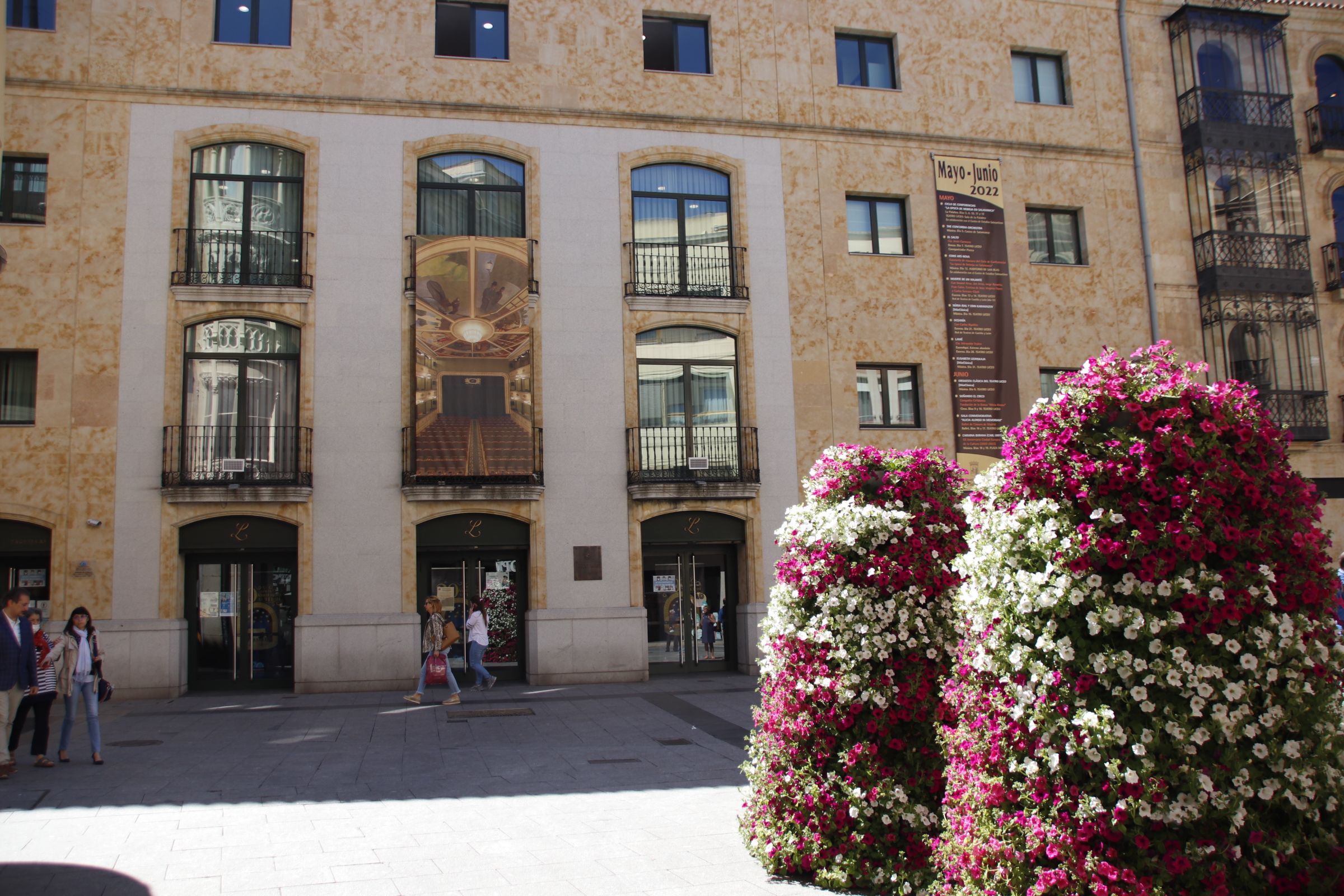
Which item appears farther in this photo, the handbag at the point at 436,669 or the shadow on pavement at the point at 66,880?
the handbag at the point at 436,669

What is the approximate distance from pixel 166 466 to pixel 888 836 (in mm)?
16602

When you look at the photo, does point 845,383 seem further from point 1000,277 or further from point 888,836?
point 888,836

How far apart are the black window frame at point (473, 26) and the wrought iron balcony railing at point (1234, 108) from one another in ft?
53.3

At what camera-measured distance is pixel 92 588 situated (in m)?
18.5

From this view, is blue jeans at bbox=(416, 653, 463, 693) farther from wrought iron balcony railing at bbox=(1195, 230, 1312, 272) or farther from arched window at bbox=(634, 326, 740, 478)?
wrought iron balcony railing at bbox=(1195, 230, 1312, 272)

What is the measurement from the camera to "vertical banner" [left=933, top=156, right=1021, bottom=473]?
22750 millimetres

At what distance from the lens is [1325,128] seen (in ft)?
83.1

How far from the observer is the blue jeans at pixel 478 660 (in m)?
18.8

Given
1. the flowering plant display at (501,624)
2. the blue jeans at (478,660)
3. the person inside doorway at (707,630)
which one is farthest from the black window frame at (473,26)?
the person inside doorway at (707,630)

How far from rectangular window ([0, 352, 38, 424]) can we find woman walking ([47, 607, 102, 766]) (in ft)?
27.5

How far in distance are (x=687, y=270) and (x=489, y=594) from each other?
800 cm

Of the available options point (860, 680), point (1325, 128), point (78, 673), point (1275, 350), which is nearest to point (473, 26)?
point (78, 673)

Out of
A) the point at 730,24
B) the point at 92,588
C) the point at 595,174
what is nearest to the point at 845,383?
the point at 595,174

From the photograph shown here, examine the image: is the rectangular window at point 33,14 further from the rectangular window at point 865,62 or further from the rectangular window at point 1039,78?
the rectangular window at point 1039,78
